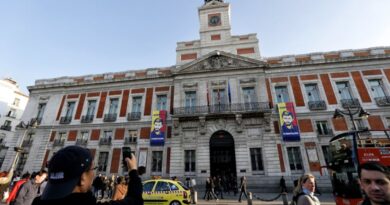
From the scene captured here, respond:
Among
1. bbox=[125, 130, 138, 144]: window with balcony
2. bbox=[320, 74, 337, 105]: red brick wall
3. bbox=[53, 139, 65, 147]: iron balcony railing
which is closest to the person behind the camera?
bbox=[320, 74, 337, 105]: red brick wall

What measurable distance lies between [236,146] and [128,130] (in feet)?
38.8

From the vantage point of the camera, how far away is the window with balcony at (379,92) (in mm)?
17766

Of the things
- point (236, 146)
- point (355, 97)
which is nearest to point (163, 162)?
point (236, 146)

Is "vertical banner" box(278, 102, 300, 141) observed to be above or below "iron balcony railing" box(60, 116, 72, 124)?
below

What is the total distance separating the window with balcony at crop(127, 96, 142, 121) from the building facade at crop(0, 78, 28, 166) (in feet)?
93.7

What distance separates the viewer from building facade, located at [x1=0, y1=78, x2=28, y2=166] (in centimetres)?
3459

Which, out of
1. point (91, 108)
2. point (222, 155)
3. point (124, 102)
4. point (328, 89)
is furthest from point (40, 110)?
point (328, 89)

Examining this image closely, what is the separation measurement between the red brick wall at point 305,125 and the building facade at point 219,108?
0.09 m

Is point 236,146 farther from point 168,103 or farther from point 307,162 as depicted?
point 168,103

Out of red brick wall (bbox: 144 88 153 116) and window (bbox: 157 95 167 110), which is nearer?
red brick wall (bbox: 144 88 153 116)

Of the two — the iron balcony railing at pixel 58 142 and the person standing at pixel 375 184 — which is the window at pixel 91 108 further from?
the person standing at pixel 375 184

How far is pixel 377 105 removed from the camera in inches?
698

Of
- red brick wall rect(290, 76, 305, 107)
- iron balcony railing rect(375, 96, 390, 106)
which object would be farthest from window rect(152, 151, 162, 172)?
iron balcony railing rect(375, 96, 390, 106)

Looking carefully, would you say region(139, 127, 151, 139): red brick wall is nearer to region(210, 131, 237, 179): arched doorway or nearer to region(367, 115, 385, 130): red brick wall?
region(210, 131, 237, 179): arched doorway
